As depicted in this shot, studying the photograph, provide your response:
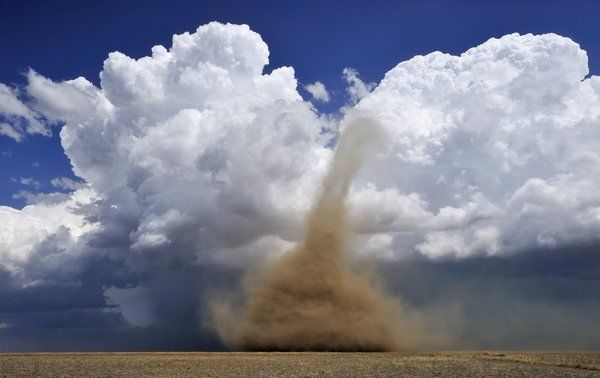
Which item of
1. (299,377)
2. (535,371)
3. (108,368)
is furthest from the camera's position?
(108,368)

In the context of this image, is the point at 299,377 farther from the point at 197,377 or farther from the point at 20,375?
the point at 20,375

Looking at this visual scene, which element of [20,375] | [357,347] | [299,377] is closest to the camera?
[299,377]

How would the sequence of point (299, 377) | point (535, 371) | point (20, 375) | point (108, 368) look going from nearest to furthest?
point (299, 377) → point (20, 375) → point (535, 371) → point (108, 368)

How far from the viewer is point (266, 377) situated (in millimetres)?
78500

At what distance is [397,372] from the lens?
3410 inches

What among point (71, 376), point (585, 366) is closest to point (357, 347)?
point (585, 366)

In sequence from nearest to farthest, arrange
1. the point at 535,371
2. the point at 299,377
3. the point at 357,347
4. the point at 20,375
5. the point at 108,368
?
the point at 299,377 → the point at 20,375 → the point at 535,371 → the point at 108,368 → the point at 357,347

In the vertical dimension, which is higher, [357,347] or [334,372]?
[357,347]

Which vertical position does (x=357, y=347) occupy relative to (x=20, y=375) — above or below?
above

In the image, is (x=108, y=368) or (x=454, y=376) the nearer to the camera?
(x=454, y=376)

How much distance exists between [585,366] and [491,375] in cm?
2835

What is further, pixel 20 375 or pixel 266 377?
pixel 20 375

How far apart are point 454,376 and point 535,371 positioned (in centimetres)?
1901

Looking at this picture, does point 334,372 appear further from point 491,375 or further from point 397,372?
point 491,375
